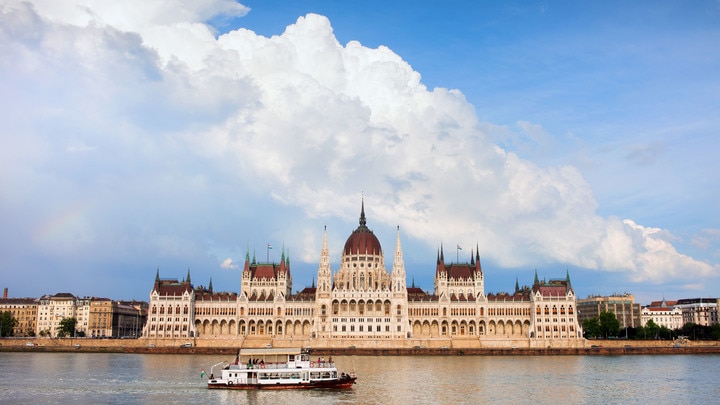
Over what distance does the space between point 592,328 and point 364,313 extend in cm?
4800

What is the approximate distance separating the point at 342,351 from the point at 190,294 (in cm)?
3597

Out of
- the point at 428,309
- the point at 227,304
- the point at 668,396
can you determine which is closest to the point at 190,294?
the point at 227,304

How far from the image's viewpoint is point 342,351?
13938 centimetres

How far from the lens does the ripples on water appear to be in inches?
2451

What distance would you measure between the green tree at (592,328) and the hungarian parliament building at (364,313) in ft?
31.5

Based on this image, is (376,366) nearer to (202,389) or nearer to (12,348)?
(202,389)

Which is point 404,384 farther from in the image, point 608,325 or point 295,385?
point 608,325

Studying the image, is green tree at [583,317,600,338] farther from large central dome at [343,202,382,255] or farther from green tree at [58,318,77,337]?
green tree at [58,318,77,337]

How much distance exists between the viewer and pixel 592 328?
162 metres

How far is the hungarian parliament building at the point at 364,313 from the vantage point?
150 meters

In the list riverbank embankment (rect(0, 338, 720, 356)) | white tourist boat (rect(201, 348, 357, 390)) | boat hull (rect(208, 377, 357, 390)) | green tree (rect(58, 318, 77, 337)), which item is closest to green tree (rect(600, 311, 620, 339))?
riverbank embankment (rect(0, 338, 720, 356))

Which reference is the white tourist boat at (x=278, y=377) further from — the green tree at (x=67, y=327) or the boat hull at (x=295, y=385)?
the green tree at (x=67, y=327)

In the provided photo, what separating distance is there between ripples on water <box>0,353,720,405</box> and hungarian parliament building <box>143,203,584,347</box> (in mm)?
42851

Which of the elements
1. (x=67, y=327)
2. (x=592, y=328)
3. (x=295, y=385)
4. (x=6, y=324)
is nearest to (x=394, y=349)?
(x=592, y=328)
